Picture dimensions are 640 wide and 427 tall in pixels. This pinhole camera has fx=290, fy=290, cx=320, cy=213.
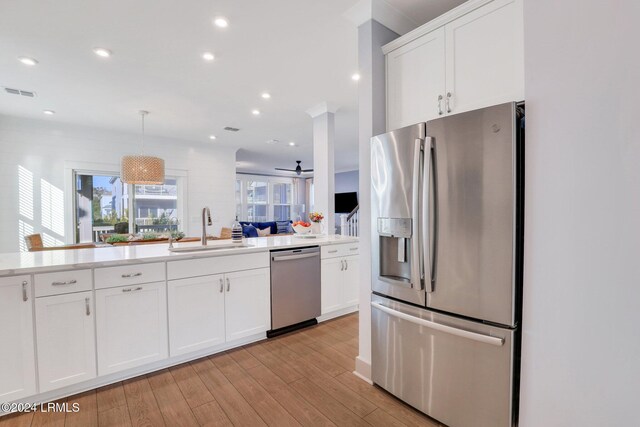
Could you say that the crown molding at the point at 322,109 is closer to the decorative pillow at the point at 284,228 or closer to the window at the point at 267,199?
the decorative pillow at the point at 284,228

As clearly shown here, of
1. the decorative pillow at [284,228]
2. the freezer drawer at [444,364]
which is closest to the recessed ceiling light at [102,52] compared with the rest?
the freezer drawer at [444,364]

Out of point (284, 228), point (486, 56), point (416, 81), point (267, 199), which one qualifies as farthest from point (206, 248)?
point (267, 199)

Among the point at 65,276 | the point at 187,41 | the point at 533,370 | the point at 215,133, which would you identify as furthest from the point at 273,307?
the point at 215,133

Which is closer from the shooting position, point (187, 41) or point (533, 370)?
point (533, 370)

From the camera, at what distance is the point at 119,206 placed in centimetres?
552

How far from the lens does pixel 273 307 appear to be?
9.41ft

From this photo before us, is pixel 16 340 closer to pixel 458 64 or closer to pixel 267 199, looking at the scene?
pixel 458 64

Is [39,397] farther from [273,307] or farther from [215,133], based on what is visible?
[215,133]

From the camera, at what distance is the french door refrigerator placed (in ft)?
4.53

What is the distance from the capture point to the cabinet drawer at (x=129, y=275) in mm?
2030

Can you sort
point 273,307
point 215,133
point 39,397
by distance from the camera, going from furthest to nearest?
point 215,133 → point 273,307 → point 39,397

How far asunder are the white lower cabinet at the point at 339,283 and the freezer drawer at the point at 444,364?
1281 millimetres

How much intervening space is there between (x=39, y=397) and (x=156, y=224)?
4428 mm

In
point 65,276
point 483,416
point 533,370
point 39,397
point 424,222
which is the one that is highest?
point 424,222
